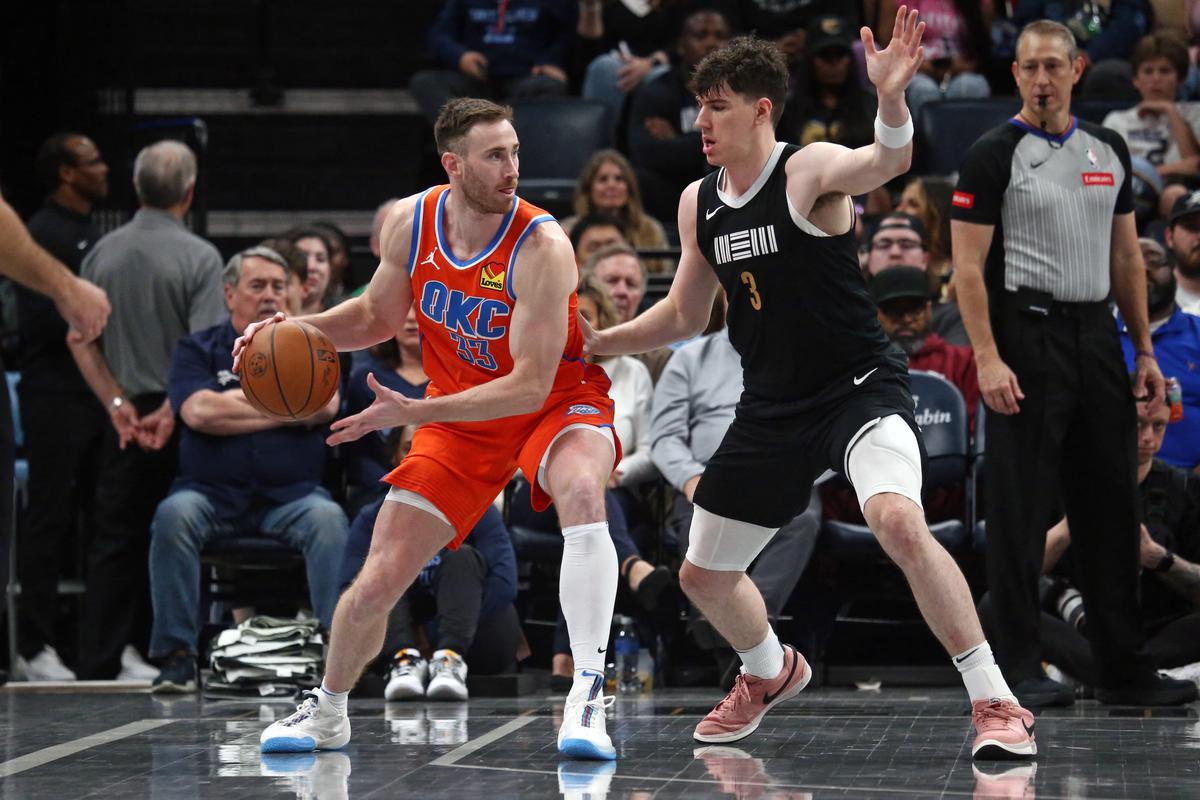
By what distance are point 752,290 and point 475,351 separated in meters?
0.81

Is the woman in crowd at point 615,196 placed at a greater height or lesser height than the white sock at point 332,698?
greater

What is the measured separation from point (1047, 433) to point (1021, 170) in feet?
2.96

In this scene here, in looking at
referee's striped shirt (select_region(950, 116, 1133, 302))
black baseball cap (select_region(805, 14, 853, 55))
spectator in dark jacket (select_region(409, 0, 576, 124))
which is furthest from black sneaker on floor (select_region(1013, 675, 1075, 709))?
spectator in dark jacket (select_region(409, 0, 576, 124))

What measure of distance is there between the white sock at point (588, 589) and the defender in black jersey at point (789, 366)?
314 mm

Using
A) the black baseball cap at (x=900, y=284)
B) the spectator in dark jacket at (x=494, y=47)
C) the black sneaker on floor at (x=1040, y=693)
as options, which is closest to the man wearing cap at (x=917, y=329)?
the black baseball cap at (x=900, y=284)

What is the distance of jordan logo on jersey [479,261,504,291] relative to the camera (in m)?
4.79

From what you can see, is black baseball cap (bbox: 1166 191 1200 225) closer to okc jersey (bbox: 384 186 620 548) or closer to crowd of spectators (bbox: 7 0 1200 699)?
crowd of spectators (bbox: 7 0 1200 699)

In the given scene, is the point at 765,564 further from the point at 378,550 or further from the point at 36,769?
the point at 36,769

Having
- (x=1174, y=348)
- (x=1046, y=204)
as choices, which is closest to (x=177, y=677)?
(x=1046, y=204)

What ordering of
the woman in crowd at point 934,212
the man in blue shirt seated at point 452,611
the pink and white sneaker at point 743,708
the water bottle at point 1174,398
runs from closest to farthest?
1. the pink and white sneaker at point 743,708
2. the water bottle at point 1174,398
3. the man in blue shirt seated at point 452,611
4. the woman in crowd at point 934,212

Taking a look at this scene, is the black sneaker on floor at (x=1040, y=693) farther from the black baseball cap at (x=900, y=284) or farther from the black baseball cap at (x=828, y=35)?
the black baseball cap at (x=828, y=35)

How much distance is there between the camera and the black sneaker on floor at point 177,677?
678cm

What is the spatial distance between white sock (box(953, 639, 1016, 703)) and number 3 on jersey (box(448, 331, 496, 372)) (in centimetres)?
153

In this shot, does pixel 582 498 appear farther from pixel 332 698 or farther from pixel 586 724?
pixel 332 698
